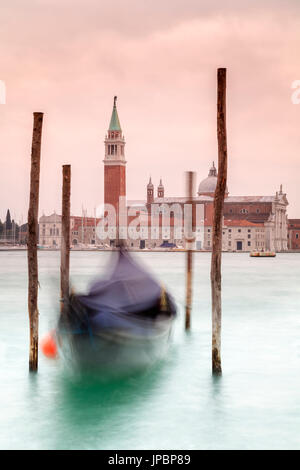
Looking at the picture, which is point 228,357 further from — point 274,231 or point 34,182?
point 274,231

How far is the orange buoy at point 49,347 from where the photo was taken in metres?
8.27

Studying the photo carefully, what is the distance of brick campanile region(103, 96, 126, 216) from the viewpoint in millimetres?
67750

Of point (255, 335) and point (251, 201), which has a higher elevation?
point (251, 201)

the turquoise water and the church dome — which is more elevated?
the church dome

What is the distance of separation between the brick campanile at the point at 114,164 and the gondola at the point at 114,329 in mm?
59492

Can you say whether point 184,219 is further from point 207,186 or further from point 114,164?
point 114,164

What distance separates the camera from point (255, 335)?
11102 mm

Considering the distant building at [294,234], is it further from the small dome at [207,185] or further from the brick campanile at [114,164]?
the brick campanile at [114,164]

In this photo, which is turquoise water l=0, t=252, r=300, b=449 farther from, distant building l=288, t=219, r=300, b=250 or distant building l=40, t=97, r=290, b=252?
distant building l=288, t=219, r=300, b=250

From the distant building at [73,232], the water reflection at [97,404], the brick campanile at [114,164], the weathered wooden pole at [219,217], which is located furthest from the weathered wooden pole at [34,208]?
the distant building at [73,232]

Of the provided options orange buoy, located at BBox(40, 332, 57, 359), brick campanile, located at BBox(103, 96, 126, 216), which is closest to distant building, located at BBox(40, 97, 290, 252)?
brick campanile, located at BBox(103, 96, 126, 216)

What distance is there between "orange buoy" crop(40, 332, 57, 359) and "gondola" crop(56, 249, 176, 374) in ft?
2.91
